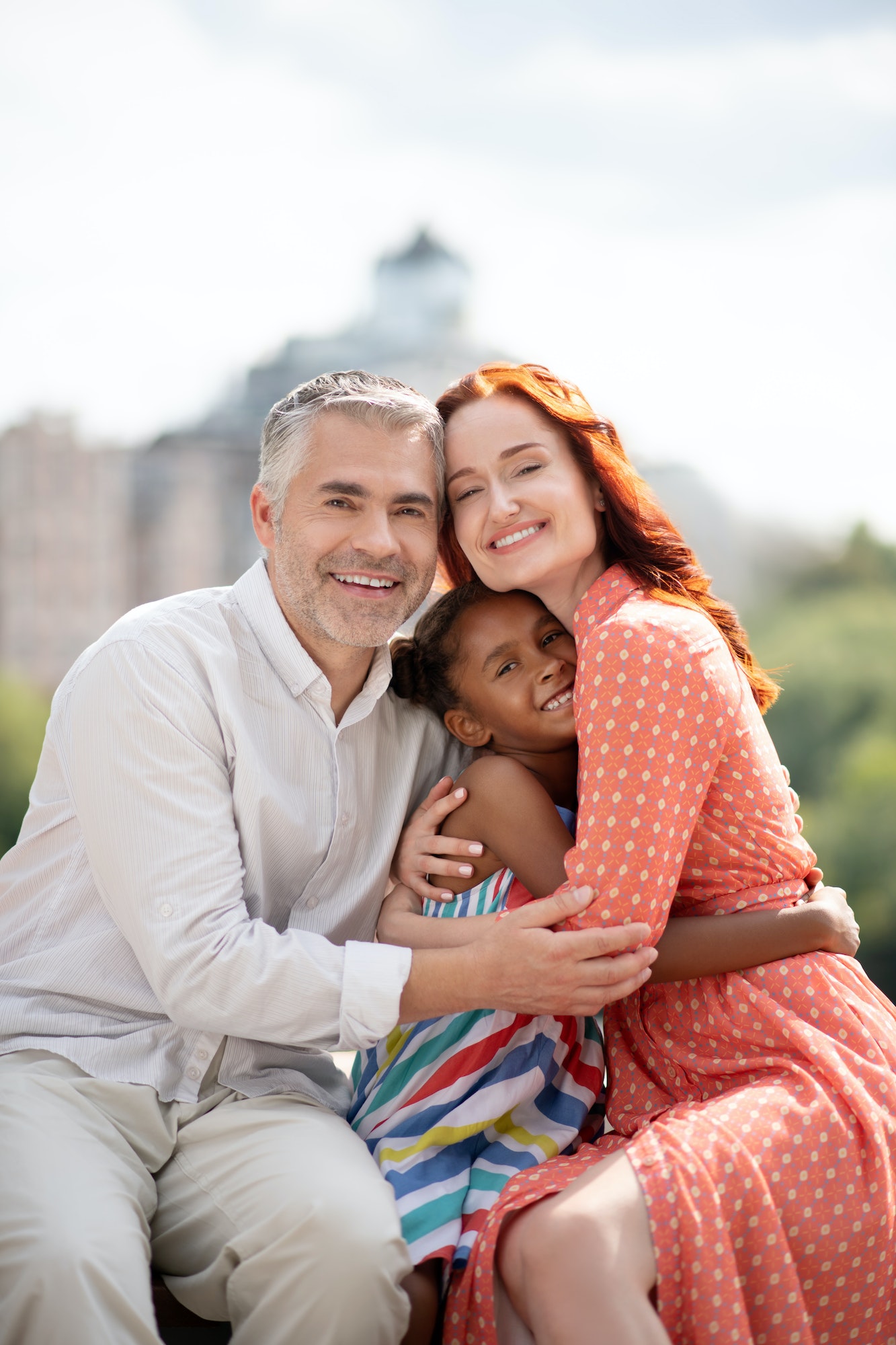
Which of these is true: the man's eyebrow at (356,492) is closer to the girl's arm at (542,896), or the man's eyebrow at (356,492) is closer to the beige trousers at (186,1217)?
the girl's arm at (542,896)

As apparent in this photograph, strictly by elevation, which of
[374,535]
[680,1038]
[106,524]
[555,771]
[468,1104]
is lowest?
[106,524]

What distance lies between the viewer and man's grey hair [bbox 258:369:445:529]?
2424 millimetres

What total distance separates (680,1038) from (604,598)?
828 mm

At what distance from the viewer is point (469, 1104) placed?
209 cm

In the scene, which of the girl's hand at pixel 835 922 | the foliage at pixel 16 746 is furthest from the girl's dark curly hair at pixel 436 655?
the foliage at pixel 16 746

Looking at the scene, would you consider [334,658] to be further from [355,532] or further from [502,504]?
[502,504]

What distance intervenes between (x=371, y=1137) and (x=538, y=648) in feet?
3.38

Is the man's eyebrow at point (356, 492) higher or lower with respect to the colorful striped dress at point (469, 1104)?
higher

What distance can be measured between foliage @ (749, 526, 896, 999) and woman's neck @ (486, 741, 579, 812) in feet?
51.1

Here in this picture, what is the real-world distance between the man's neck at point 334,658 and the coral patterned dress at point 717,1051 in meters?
0.53

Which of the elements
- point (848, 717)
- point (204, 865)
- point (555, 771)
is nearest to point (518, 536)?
point (555, 771)

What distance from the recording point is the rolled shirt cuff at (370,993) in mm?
1995

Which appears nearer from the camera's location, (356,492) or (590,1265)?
(590,1265)

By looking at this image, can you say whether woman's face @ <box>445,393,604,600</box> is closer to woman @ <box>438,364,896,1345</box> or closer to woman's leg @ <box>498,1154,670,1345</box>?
woman @ <box>438,364,896,1345</box>
